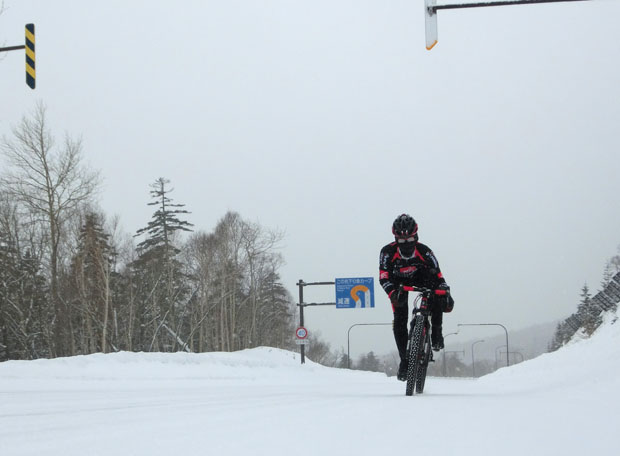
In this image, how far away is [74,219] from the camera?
43969mm

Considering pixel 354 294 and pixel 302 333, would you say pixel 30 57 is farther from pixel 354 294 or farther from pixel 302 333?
pixel 354 294

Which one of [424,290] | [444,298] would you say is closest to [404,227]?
[424,290]

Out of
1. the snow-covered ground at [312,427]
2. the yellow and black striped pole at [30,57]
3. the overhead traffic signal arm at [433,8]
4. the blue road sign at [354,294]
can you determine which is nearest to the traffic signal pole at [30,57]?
the yellow and black striped pole at [30,57]

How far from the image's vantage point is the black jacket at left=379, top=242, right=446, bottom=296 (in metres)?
7.17

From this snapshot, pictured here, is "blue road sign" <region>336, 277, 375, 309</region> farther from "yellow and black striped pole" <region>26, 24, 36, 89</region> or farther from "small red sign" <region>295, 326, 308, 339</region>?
"yellow and black striped pole" <region>26, 24, 36, 89</region>

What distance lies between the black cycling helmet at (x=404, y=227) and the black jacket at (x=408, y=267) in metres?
0.22

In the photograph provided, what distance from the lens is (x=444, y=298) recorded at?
7.09 m

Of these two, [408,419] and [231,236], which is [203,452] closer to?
[408,419]

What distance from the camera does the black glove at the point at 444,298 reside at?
278 inches

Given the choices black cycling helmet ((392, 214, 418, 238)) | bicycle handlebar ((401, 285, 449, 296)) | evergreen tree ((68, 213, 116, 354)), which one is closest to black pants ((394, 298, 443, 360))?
bicycle handlebar ((401, 285, 449, 296))

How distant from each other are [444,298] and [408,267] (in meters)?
0.52

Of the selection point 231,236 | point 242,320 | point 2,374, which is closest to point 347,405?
point 2,374

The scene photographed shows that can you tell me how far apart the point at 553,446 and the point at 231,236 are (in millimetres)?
50680

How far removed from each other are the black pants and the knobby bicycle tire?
11.6 inches
